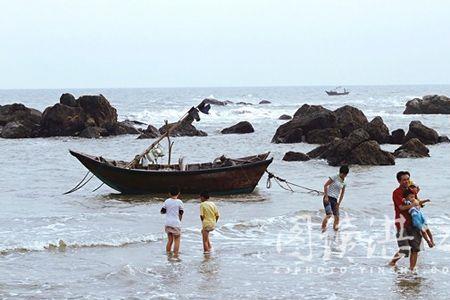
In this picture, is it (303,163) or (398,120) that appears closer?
(303,163)

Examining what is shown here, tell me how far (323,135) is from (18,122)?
21078 mm

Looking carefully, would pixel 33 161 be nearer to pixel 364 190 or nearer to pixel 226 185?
pixel 226 185

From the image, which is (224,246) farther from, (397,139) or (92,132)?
(92,132)

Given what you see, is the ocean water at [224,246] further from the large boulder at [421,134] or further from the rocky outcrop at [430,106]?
the rocky outcrop at [430,106]

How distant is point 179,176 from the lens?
1934 cm

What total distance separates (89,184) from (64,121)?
22065mm

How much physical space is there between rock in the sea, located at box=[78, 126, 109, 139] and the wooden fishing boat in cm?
2344

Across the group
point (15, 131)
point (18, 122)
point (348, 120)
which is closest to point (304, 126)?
point (348, 120)

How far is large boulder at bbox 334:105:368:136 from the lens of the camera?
36469 millimetres

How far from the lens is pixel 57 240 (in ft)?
43.9

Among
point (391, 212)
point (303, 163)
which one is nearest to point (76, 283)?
point (391, 212)

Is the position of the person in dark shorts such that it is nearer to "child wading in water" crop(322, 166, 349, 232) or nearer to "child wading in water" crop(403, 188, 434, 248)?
"child wading in water" crop(403, 188, 434, 248)

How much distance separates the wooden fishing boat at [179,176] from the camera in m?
19.3

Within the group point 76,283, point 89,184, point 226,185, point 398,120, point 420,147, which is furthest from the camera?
point 398,120
